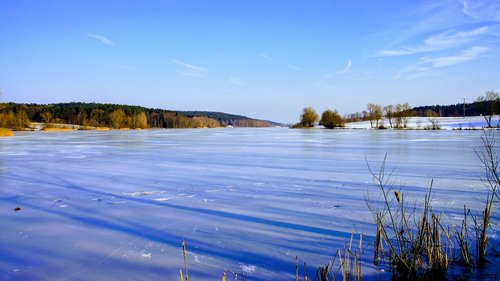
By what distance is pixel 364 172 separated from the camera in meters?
6.96

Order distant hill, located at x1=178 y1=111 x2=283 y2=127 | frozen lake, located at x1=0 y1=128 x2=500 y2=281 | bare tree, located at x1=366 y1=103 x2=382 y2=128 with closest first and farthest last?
1. frozen lake, located at x1=0 y1=128 x2=500 y2=281
2. bare tree, located at x1=366 y1=103 x2=382 y2=128
3. distant hill, located at x1=178 y1=111 x2=283 y2=127

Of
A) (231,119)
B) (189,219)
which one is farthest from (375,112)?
(231,119)

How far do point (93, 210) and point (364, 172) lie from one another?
5.14 m

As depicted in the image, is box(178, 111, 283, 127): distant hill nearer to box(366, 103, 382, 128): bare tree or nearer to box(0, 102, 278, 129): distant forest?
box(0, 102, 278, 129): distant forest

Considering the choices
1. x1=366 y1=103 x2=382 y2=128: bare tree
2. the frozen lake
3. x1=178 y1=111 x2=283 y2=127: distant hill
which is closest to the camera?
the frozen lake

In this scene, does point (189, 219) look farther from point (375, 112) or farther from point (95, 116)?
point (95, 116)

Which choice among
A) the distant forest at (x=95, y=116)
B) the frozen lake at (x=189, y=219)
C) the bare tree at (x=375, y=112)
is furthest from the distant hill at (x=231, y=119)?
the frozen lake at (x=189, y=219)

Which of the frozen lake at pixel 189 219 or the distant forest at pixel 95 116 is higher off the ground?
the distant forest at pixel 95 116

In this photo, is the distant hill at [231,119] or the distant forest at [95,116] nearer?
the distant forest at [95,116]

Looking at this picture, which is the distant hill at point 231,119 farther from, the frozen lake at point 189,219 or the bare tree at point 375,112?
the frozen lake at point 189,219

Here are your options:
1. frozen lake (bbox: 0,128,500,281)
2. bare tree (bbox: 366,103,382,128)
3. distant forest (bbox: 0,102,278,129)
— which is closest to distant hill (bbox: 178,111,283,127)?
distant forest (bbox: 0,102,278,129)

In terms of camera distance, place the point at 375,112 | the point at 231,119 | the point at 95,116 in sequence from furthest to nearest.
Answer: the point at 231,119, the point at 95,116, the point at 375,112

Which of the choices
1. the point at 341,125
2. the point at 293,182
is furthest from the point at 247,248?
the point at 341,125

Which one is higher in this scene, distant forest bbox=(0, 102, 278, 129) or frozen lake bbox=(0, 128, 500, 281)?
distant forest bbox=(0, 102, 278, 129)
